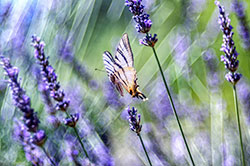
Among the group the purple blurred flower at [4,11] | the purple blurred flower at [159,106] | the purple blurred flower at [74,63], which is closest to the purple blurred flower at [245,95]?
the purple blurred flower at [159,106]

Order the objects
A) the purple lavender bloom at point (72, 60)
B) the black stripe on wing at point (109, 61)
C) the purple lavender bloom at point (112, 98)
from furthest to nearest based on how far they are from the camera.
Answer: the purple lavender bloom at point (112, 98) < the purple lavender bloom at point (72, 60) < the black stripe on wing at point (109, 61)

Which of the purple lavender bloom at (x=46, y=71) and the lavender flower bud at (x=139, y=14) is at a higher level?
the lavender flower bud at (x=139, y=14)

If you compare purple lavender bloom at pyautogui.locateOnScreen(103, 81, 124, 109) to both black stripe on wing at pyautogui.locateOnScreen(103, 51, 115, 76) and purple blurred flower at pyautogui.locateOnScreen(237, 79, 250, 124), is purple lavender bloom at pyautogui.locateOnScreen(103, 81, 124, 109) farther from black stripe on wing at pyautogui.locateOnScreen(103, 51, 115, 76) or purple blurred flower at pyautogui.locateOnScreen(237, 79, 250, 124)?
purple blurred flower at pyautogui.locateOnScreen(237, 79, 250, 124)

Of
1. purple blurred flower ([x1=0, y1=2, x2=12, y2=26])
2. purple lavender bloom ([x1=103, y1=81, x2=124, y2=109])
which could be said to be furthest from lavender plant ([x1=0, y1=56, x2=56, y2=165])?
purple blurred flower ([x1=0, y1=2, x2=12, y2=26])

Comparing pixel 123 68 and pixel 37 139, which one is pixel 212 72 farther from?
pixel 37 139

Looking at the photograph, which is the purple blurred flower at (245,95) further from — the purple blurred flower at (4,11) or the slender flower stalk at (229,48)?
the purple blurred flower at (4,11)

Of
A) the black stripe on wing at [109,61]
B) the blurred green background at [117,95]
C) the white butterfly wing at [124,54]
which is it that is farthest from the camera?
the blurred green background at [117,95]

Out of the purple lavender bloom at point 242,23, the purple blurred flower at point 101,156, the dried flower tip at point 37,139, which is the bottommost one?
the dried flower tip at point 37,139
